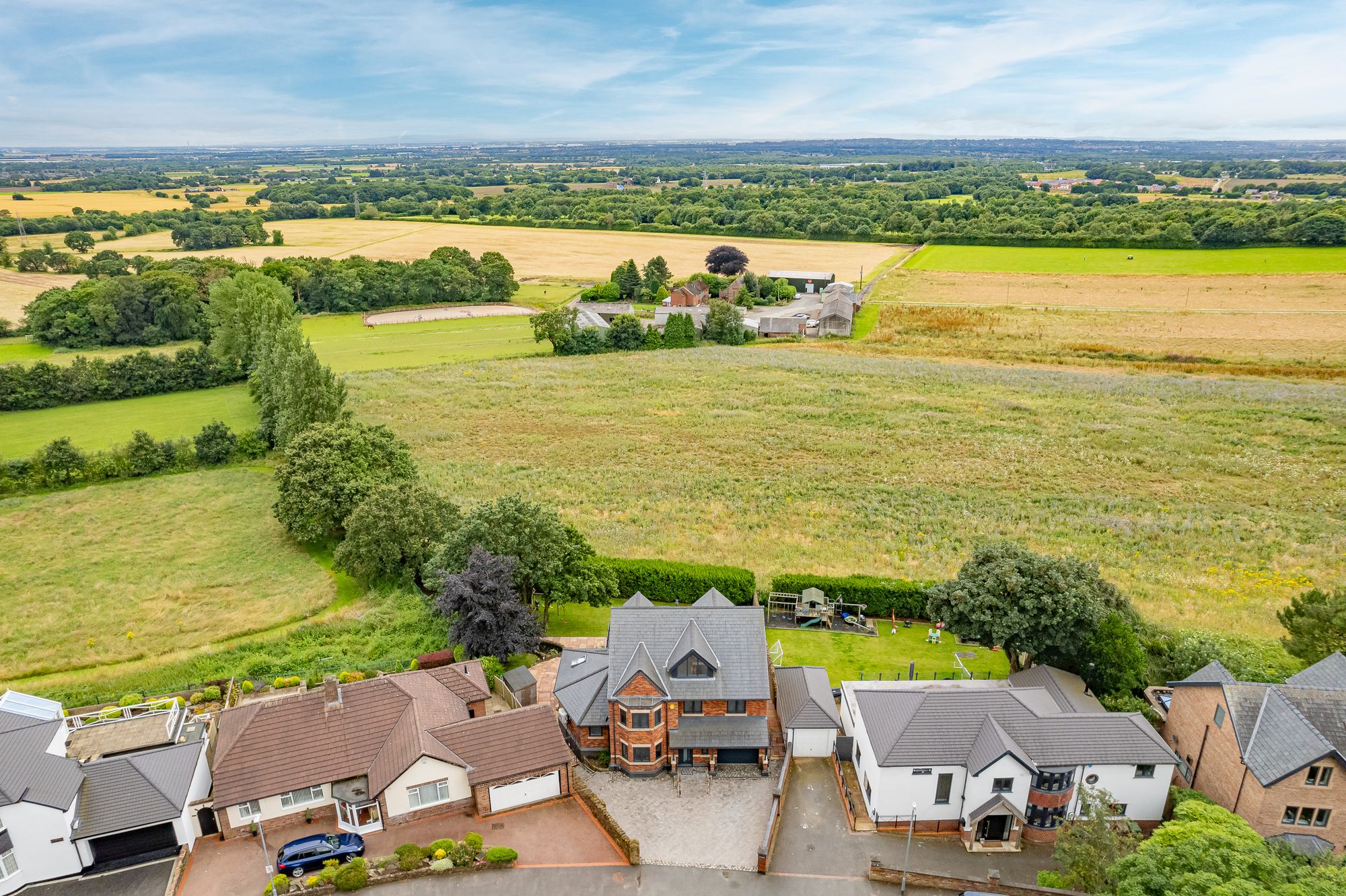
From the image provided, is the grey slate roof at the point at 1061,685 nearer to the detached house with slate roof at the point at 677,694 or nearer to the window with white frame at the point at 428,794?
the detached house with slate roof at the point at 677,694

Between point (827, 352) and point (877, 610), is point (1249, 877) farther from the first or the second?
point (827, 352)

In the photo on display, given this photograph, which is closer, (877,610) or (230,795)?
(230,795)

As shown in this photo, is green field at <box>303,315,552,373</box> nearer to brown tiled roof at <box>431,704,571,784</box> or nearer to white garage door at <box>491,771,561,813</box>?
brown tiled roof at <box>431,704,571,784</box>

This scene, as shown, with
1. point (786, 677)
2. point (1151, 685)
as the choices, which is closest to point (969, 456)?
point (1151, 685)

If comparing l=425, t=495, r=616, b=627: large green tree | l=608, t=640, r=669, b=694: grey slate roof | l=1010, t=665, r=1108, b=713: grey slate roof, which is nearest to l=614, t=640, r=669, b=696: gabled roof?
l=608, t=640, r=669, b=694: grey slate roof

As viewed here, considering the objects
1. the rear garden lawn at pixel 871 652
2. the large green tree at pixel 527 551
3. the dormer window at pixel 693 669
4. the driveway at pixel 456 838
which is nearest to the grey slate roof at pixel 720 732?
the dormer window at pixel 693 669
